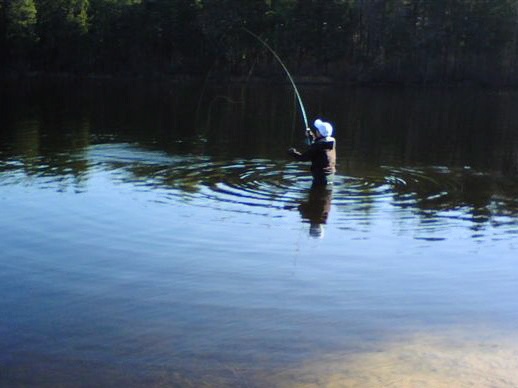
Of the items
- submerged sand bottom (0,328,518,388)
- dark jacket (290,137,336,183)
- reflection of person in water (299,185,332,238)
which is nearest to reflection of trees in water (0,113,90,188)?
dark jacket (290,137,336,183)

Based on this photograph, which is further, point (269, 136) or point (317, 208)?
point (269, 136)

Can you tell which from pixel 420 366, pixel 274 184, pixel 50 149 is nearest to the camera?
pixel 420 366

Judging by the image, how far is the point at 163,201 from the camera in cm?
1316

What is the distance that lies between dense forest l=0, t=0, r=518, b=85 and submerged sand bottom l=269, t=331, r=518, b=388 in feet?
200

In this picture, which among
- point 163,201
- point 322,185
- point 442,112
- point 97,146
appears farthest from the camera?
point 442,112

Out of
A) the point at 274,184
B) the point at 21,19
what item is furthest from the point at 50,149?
the point at 21,19

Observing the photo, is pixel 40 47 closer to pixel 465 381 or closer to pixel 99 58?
pixel 99 58

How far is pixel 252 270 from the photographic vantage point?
929 cm

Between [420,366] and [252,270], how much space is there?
3.20m

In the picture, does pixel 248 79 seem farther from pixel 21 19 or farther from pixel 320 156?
pixel 320 156

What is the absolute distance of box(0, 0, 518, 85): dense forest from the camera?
6794cm

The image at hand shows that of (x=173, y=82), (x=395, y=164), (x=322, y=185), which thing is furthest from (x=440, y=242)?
(x=173, y=82)

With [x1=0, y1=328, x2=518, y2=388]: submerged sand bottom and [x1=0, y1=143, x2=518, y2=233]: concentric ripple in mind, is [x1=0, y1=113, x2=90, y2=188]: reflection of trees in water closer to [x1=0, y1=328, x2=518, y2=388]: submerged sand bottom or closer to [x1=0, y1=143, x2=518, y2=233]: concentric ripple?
[x1=0, y1=143, x2=518, y2=233]: concentric ripple

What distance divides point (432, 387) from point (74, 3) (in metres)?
66.9
